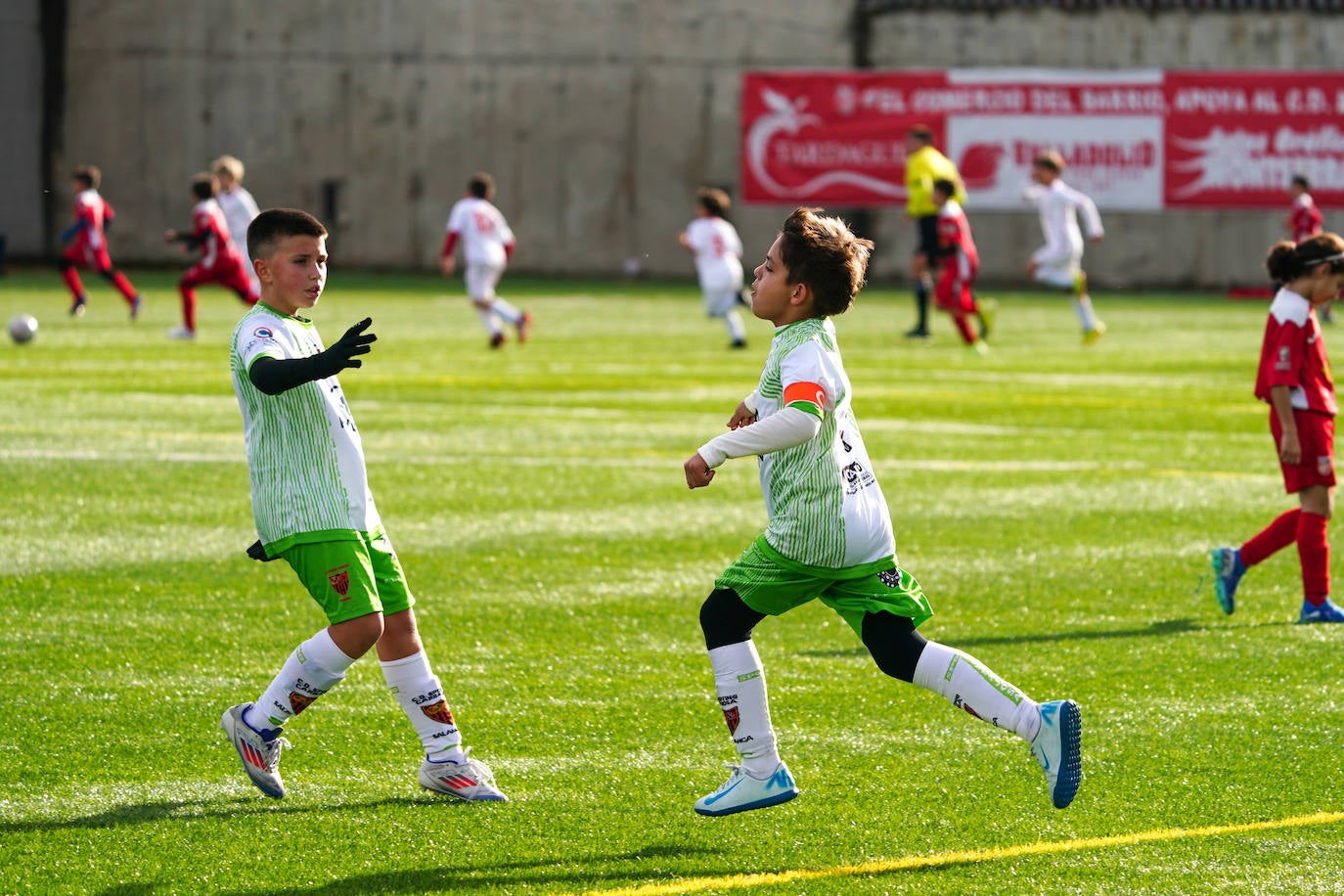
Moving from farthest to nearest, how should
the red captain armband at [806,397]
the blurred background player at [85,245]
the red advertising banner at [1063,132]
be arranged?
the red advertising banner at [1063,132]
the blurred background player at [85,245]
the red captain armband at [806,397]

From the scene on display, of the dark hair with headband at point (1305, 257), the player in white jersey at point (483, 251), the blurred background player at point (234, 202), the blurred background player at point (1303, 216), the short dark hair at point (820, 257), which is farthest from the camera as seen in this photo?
the blurred background player at point (1303, 216)

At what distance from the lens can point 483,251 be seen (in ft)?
79.8

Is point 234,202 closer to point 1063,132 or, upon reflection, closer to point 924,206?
point 924,206

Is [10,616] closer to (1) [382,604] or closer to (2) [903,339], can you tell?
(1) [382,604]

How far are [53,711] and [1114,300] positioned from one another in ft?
98.5

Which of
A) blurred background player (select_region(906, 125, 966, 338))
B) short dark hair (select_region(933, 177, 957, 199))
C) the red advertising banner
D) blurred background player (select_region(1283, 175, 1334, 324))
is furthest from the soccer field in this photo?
the red advertising banner

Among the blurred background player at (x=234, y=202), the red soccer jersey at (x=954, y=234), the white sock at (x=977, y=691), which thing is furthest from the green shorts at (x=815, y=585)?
the blurred background player at (x=234, y=202)

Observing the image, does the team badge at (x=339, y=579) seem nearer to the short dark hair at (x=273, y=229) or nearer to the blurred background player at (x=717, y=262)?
the short dark hair at (x=273, y=229)

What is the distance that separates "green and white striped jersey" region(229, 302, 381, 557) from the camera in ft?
17.8

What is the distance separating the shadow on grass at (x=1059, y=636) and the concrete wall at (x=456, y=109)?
30620 millimetres

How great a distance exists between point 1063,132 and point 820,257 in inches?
1288

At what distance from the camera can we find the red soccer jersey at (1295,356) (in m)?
7.93

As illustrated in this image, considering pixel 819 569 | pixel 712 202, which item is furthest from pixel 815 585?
pixel 712 202

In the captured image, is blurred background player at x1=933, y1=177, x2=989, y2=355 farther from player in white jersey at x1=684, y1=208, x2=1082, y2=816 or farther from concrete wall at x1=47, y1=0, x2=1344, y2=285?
player in white jersey at x1=684, y1=208, x2=1082, y2=816
